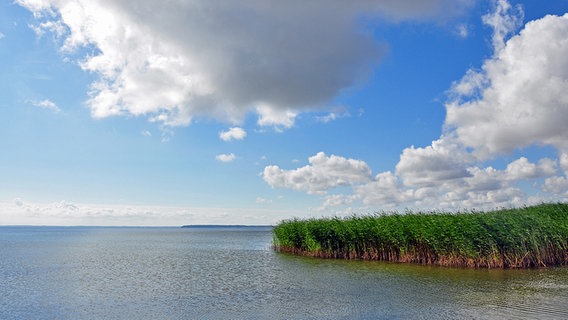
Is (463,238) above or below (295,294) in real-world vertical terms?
above

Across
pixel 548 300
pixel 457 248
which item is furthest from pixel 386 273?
pixel 548 300

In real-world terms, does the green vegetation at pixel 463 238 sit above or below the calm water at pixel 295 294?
above

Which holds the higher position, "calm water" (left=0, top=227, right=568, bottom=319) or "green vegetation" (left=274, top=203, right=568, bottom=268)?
"green vegetation" (left=274, top=203, right=568, bottom=268)

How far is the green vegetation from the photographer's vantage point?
28344 mm

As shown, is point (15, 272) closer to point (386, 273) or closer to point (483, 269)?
point (386, 273)

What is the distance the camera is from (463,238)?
29.0 m

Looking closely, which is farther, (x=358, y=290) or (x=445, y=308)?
(x=358, y=290)

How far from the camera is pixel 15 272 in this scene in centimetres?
3412

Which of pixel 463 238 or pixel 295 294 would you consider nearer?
pixel 295 294

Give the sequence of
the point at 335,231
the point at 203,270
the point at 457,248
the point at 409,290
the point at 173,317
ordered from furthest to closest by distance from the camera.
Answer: the point at 335,231 → the point at 203,270 → the point at 457,248 → the point at 409,290 → the point at 173,317

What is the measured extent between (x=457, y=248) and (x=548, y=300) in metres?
11.6

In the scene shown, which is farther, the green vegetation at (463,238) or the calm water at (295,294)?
the green vegetation at (463,238)

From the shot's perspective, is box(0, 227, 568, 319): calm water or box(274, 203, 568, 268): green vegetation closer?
box(0, 227, 568, 319): calm water

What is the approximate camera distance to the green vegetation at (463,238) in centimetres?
2834
